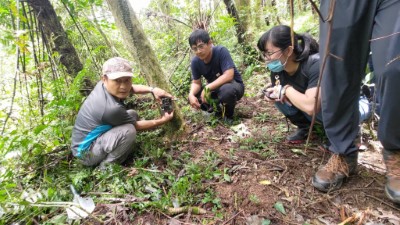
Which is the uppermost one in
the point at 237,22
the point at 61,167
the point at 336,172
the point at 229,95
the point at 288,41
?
the point at 237,22

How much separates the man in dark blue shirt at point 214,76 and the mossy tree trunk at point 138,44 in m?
0.60

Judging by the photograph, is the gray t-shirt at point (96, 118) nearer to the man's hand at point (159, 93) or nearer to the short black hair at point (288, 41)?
the man's hand at point (159, 93)

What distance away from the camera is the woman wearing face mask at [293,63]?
2.28 metres

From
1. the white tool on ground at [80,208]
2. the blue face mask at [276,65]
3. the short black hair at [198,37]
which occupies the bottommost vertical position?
the white tool on ground at [80,208]

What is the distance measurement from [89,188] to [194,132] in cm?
143

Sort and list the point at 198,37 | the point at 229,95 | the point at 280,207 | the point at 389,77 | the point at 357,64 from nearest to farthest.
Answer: the point at 389,77
the point at 357,64
the point at 280,207
the point at 198,37
the point at 229,95

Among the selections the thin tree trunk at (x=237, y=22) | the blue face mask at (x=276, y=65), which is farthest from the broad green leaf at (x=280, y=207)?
the thin tree trunk at (x=237, y=22)

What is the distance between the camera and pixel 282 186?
2.22m

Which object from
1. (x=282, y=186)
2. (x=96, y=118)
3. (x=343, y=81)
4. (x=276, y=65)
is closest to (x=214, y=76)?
(x=276, y=65)

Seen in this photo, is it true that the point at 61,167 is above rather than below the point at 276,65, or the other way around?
below

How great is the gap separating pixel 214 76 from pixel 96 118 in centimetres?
180

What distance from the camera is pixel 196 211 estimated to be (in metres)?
2.04

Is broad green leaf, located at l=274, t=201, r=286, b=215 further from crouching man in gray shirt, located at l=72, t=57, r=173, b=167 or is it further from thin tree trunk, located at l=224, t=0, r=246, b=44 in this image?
thin tree trunk, located at l=224, t=0, r=246, b=44

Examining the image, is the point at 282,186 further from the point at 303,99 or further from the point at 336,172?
the point at 303,99
